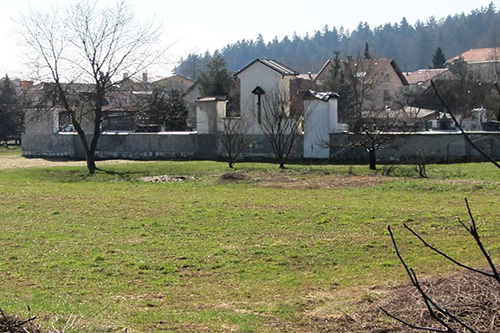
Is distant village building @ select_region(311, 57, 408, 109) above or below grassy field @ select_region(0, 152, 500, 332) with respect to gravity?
above

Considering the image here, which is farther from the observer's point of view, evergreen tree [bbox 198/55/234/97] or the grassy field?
evergreen tree [bbox 198/55/234/97]

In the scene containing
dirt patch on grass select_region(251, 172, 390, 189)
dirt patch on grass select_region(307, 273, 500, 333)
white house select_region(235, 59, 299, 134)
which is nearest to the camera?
dirt patch on grass select_region(307, 273, 500, 333)

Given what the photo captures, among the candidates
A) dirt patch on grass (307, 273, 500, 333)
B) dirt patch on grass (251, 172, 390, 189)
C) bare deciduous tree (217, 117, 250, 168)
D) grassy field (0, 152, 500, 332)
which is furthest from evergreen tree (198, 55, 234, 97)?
dirt patch on grass (307, 273, 500, 333)

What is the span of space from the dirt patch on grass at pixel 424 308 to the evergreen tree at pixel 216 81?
54.0 metres

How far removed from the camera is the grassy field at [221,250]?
827cm

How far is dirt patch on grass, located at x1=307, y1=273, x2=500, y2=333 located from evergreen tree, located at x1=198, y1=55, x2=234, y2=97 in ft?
177

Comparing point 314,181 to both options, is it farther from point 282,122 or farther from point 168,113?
point 168,113

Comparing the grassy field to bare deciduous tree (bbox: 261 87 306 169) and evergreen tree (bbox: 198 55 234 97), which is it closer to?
bare deciduous tree (bbox: 261 87 306 169)

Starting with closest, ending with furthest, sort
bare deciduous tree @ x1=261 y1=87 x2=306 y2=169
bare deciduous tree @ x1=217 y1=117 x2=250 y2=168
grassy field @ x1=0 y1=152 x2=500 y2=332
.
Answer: grassy field @ x1=0 y1=152 x2=500 y2=332 → bare deciduous tree @ x1=261 y1=87 x2=306 y2=169 → bare deciduous tree @ x1=217 y1=117 x2=250 y2=168

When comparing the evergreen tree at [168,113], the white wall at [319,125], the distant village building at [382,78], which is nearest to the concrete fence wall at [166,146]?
the white wall at [319,125]

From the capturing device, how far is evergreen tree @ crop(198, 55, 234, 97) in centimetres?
6200

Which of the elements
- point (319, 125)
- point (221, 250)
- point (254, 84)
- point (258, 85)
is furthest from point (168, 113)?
point (221, 250)

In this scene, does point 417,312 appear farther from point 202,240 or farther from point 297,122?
point 297,122

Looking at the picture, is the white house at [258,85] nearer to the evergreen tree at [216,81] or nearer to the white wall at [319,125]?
the white wall at [319,125]
